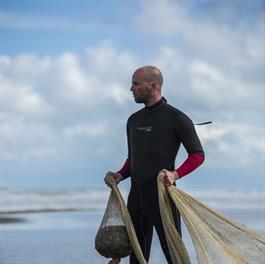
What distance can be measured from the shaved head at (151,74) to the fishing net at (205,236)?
72 cm

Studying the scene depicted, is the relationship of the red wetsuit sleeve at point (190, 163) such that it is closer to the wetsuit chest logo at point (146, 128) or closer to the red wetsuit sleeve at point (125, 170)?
the wetsuit chest logo at point (146, 128)

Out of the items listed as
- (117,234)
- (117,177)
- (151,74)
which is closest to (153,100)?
(151,74)

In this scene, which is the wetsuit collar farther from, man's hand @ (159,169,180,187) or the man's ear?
man's hand @ (159,169,180,187)

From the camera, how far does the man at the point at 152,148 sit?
559 cm

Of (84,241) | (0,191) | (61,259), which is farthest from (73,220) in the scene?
(0,191)

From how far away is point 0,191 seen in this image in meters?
36.1

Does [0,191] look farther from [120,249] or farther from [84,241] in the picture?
[120,249]

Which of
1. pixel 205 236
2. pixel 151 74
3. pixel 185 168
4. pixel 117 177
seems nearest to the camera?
pixel 205 236

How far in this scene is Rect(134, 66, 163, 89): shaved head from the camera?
563cm

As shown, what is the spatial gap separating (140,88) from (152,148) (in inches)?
17.6

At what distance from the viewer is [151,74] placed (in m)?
5.63

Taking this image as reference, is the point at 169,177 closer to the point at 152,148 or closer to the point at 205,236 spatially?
the point at 152,148

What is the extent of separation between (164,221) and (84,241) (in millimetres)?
7098

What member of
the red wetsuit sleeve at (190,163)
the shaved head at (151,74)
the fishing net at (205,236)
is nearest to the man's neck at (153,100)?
the shaved head at (151,74)
